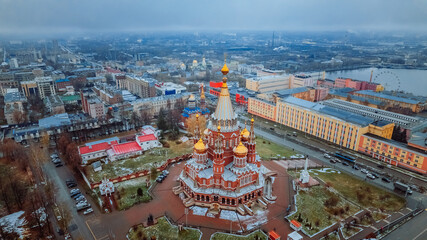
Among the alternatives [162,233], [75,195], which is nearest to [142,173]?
[75,195]

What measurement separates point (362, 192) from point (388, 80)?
123195mm

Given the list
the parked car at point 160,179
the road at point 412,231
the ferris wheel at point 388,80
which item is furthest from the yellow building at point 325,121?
the ferris wheel at point 388,80

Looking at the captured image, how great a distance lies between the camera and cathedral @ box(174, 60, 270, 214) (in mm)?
35469

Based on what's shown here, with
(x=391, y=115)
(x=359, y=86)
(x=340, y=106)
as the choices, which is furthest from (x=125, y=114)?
(x=359, y=86)

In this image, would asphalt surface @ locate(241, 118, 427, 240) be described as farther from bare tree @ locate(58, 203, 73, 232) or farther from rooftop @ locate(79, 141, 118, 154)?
bare tree @ locate(58, 203, 73, 232)

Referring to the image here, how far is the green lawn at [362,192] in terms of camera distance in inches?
1441

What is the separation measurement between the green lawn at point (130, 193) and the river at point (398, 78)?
119685 mm

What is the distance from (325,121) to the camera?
194ft

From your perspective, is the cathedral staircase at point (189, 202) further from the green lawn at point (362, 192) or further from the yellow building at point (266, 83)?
the yellow building at point (266, 83)

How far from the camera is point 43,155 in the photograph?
1999 inches

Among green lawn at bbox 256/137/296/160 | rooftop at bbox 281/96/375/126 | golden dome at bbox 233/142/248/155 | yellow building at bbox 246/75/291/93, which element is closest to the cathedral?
golden dome at bbox 233/142/248/155

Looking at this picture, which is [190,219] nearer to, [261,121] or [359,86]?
[261,121]

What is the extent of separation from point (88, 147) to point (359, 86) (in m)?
101

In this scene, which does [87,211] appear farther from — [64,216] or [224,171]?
[224,171]
